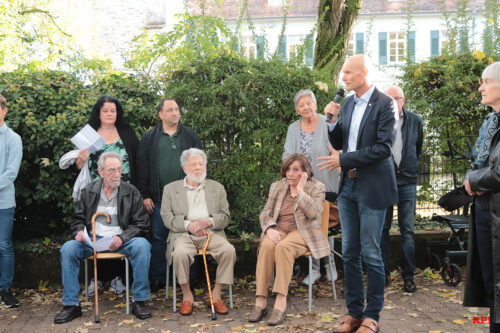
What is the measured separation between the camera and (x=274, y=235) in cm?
520

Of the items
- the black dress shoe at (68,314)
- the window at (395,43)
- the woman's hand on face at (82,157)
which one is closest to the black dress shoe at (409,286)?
the black dress shoe at (68,314)

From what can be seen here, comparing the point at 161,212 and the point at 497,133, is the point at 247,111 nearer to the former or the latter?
the point at 161,212

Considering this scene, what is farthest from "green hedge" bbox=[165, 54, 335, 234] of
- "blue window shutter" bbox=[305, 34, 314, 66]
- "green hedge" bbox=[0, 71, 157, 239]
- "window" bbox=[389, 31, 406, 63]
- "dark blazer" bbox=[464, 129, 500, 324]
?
"window" bbox=[389, 31, 406, 63]

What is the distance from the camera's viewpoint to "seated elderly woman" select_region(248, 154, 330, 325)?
4969 mm

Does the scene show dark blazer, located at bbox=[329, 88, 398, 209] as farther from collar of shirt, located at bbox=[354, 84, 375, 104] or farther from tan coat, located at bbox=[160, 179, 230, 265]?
tan coat, located at bbox=[160, 179, 230, 265]

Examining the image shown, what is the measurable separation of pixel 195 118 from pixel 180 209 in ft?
4.35

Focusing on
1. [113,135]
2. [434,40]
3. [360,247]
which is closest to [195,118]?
[113,135]

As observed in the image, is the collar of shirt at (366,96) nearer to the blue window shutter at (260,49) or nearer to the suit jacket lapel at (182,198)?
the suit jacket lapel at (182,198)

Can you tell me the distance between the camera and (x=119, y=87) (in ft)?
21.4

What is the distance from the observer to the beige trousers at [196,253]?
515cm

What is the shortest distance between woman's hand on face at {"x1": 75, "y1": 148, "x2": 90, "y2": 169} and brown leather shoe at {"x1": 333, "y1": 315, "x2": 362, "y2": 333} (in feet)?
10.3

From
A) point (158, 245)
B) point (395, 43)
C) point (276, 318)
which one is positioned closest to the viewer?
point (276, 318)

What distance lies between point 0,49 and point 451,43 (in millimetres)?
12760

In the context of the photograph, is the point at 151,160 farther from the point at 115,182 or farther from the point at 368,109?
the point at 368,109
